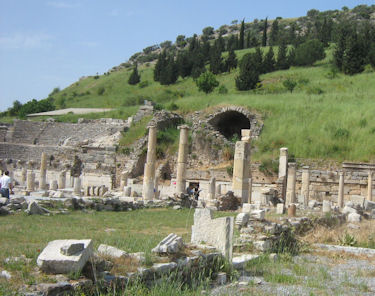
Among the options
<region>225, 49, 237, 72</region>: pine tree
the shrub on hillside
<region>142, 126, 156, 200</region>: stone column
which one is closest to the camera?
<region>142, 126, 156, 200</region>: stone column

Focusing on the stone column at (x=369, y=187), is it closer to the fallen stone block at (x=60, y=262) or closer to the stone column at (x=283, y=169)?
the stone column at (x=283, y=169)

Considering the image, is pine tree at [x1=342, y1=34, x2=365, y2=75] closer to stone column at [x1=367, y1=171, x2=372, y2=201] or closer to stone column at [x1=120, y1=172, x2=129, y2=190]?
stone column at [x1=367, y1=171, x2=372, y2=201]

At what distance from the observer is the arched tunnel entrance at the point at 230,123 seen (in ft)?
134

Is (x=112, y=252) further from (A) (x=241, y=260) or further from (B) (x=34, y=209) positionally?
(B) (x=34, y=209)

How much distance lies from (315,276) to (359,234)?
5938mm

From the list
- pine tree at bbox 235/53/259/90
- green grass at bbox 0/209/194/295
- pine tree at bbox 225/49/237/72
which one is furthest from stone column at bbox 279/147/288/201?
pine tree at bbox 225/49/237/72

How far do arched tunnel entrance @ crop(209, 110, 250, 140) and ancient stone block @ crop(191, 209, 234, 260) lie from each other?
31.5m

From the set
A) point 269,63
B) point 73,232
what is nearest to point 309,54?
point 269,63

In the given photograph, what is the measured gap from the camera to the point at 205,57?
3051 inches

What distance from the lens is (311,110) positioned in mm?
37781

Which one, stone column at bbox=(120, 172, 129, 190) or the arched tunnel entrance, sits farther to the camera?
the arched tunnel entrance

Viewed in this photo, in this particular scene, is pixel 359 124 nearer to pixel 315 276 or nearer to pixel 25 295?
pixel 315 276

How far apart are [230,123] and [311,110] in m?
8.50

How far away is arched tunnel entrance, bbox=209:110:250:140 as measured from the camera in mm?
40875
